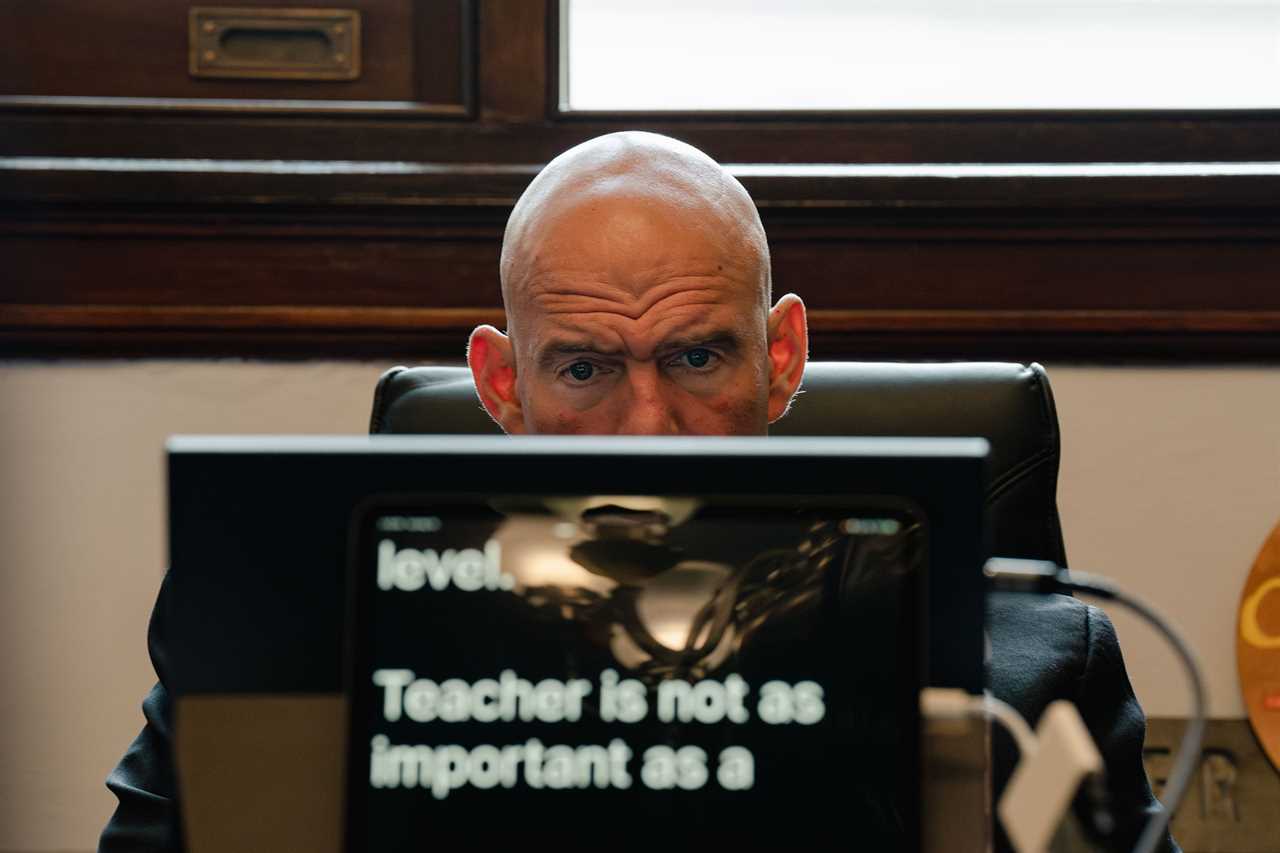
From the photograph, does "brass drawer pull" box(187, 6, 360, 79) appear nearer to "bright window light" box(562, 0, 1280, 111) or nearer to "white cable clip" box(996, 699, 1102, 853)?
"bright window light" box(562, 0, 1280, 111)

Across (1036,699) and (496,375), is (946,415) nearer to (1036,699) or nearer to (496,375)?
(1036,699)

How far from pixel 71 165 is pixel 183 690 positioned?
1.50 metres

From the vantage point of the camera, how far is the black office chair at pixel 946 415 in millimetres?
1289

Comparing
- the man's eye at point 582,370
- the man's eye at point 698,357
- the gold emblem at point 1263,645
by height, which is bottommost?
the gold emblem at point 1263,645

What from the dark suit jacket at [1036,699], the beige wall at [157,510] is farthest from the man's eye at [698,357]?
the beige wall at [157,510]

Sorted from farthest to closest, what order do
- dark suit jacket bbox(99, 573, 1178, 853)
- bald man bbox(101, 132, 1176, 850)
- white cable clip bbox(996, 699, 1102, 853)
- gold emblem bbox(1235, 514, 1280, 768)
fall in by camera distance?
gold emblem bbox(1235, 514, 1280, 768) < bald man bbox(101, 132, 1176, 850) < dark suit jacket bbox(99, 573, 1178, 853) < white cable clip bbox(996, 699, 1102, 853)

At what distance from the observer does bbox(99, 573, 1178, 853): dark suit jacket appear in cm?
106

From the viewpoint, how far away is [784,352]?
A: 1.31 metres

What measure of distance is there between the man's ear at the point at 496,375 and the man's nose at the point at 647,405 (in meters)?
0.15

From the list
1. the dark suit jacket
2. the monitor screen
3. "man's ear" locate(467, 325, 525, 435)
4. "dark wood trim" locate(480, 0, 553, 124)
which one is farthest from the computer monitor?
"dark wood trim" locate(480, 0, 553, 124)

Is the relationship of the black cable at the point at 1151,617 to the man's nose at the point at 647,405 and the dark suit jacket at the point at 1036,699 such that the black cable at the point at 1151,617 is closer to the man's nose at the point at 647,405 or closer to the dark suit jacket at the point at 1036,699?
the dark suit jacket at the point at 1036,699

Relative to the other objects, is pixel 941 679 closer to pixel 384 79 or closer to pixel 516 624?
pixel 516 624

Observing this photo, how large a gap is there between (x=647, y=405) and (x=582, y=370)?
0.25 feet

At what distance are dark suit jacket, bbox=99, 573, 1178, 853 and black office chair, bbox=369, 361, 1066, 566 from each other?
95 millimetres
